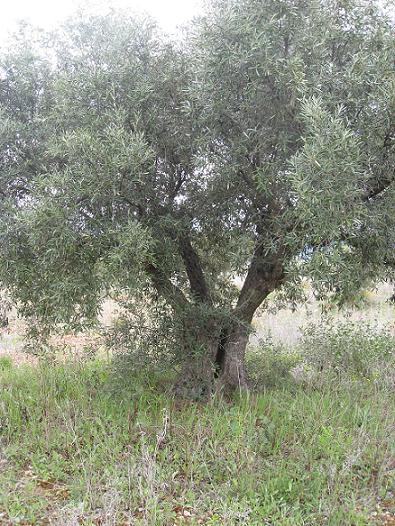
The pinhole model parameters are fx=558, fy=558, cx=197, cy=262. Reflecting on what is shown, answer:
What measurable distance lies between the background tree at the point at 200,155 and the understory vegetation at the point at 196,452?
3.86 ft

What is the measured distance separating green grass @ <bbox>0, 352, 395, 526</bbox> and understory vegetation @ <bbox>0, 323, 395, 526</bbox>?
0.02 metres

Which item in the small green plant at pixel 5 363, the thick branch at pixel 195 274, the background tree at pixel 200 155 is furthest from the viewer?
the small green plant at pixel 5 363

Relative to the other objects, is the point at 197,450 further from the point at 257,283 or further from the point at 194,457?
the point at 257,283

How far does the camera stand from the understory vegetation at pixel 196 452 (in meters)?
5.67

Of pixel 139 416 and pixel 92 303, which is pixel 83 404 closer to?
pixel 139 416

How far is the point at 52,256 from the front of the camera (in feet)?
20.9

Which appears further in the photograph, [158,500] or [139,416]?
[139,416]

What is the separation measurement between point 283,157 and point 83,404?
4386 millimetres

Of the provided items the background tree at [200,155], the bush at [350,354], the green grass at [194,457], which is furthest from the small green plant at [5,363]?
the bush at [350,354]

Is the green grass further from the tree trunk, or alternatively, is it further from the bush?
the bush

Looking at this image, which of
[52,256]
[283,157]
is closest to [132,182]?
[52,256]

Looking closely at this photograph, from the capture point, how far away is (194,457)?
21.3 feet

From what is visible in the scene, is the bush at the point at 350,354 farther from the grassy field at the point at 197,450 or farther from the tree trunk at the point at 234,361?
the tree trunk at the point at 234,361

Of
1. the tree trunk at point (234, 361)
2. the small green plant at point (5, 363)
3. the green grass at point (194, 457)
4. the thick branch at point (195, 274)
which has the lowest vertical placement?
the green grass at point (194, 457)
